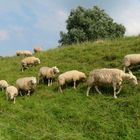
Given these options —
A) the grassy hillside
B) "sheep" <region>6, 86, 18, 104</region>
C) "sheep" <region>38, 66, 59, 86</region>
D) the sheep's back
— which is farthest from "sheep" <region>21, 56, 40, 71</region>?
the sheep's back

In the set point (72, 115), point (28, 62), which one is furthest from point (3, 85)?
point (72, 115)

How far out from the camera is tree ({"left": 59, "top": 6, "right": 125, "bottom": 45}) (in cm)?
5775

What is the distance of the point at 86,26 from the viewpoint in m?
58.7

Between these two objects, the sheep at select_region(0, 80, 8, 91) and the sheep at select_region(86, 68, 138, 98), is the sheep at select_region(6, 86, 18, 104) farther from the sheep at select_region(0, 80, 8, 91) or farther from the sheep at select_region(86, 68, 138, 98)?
the sheep at select_region(86, 68, 138, 98)

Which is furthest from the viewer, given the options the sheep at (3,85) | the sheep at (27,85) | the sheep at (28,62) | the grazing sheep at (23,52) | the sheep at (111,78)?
the grazing sheep at (23,52)

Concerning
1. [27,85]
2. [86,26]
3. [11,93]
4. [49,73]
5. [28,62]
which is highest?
[86,26]

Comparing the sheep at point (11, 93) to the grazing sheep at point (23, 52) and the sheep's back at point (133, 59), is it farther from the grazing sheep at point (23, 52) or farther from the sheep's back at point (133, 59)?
the grazing sheep at point (23, 52)

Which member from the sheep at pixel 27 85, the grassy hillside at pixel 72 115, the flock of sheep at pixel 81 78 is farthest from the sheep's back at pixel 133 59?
the sheep at pixel 27 85

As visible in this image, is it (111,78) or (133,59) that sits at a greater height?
(133,59)

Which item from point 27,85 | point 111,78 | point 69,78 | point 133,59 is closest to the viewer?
point 111,78

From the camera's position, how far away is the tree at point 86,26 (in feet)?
189

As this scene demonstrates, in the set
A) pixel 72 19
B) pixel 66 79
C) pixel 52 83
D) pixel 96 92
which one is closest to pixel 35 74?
pixel 52 83

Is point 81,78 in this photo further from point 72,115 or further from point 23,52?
point 23,52

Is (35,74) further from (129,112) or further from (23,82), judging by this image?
(129,112)
